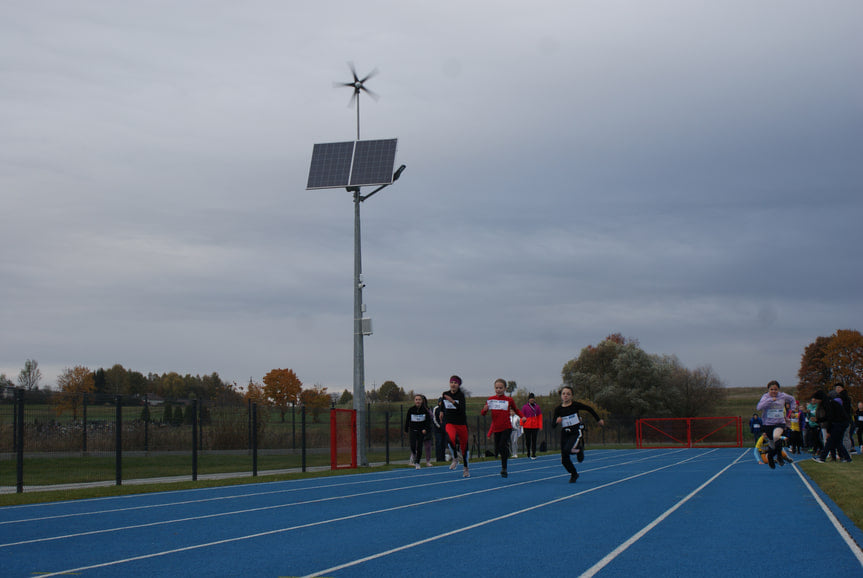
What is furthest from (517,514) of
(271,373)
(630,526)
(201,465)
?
(271,373)

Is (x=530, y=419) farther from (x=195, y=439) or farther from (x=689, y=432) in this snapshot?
(x=689, y=432)

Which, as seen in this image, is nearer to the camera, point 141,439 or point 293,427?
point 141,439

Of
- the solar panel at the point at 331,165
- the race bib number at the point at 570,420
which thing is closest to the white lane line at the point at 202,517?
the race bib number at the point at 570,420

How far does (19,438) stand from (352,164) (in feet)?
50.3

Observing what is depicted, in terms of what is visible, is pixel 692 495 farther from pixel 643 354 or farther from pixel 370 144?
pixel 643 354

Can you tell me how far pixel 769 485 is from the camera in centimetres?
1540

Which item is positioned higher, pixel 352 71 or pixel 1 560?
pixel 352 71

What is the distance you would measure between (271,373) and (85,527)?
3622 inches

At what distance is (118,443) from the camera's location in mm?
17688

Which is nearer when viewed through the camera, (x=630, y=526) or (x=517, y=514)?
(x=630, y=526)

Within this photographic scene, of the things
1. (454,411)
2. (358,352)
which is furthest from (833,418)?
(358,352)

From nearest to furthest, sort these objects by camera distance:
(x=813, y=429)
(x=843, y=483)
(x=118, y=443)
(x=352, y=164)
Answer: (x=843, y=483)
(x=118, y=443)
(x=813, y=429)
(x=352, y=164)

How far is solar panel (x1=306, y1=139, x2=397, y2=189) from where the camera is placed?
28.0 m

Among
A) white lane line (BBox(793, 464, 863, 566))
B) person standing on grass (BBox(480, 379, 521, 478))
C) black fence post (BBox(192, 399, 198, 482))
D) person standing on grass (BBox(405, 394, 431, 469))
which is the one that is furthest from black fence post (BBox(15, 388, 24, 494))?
white lane line (BBox(793, 464, 863, 566))
